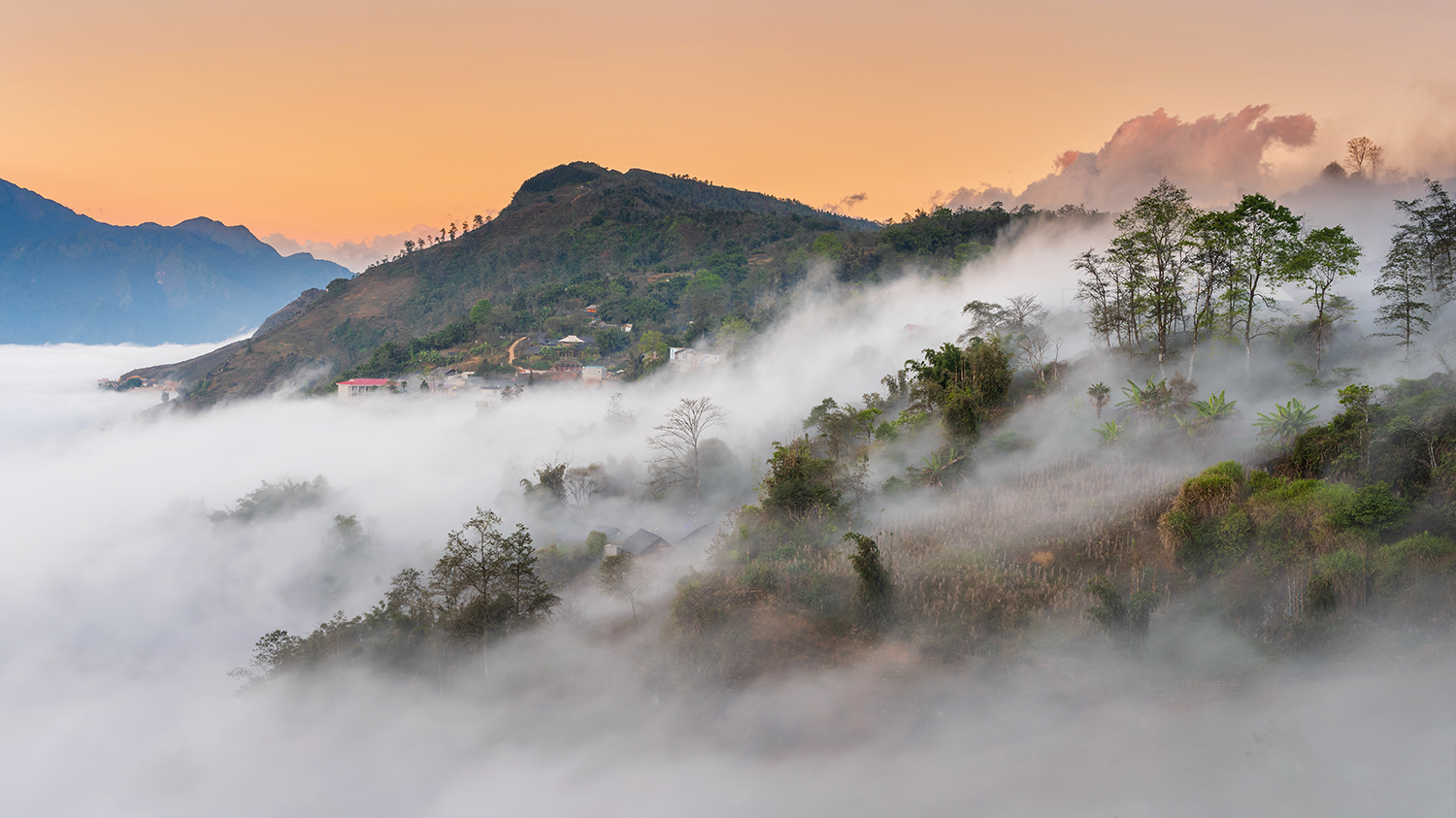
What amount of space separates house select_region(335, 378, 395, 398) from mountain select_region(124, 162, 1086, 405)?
3480mm

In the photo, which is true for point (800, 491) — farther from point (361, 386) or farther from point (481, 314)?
point (481, 314)

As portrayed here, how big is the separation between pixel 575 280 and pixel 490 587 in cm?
11151

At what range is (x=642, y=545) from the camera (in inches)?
1198

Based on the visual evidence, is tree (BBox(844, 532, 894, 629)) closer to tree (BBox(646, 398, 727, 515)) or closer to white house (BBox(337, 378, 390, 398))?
tree (BBox(646, 398, 727, 515))

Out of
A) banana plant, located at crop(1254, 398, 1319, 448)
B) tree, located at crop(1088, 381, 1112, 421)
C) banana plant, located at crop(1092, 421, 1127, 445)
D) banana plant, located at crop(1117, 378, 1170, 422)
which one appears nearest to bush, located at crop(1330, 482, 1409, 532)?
banana plant, located at crop(1254, 398, 1319, 448)

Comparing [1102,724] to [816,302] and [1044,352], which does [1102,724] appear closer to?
[1044,352]

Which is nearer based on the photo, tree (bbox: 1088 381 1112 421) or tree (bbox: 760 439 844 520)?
tree (bbox: 760 439 844 520)

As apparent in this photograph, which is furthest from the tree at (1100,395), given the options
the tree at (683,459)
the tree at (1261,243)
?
the tree at (683,459)

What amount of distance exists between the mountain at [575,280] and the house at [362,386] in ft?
11.4

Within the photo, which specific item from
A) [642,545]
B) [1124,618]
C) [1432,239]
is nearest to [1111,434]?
[1124,618]

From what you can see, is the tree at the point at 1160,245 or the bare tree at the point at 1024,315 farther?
the bare tree at the point at 1024,315

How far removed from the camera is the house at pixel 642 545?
96.2ft

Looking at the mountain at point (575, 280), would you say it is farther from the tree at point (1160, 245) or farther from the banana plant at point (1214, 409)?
the banana plant at point (1214, 409)

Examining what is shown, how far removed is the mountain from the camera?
81062 mm
